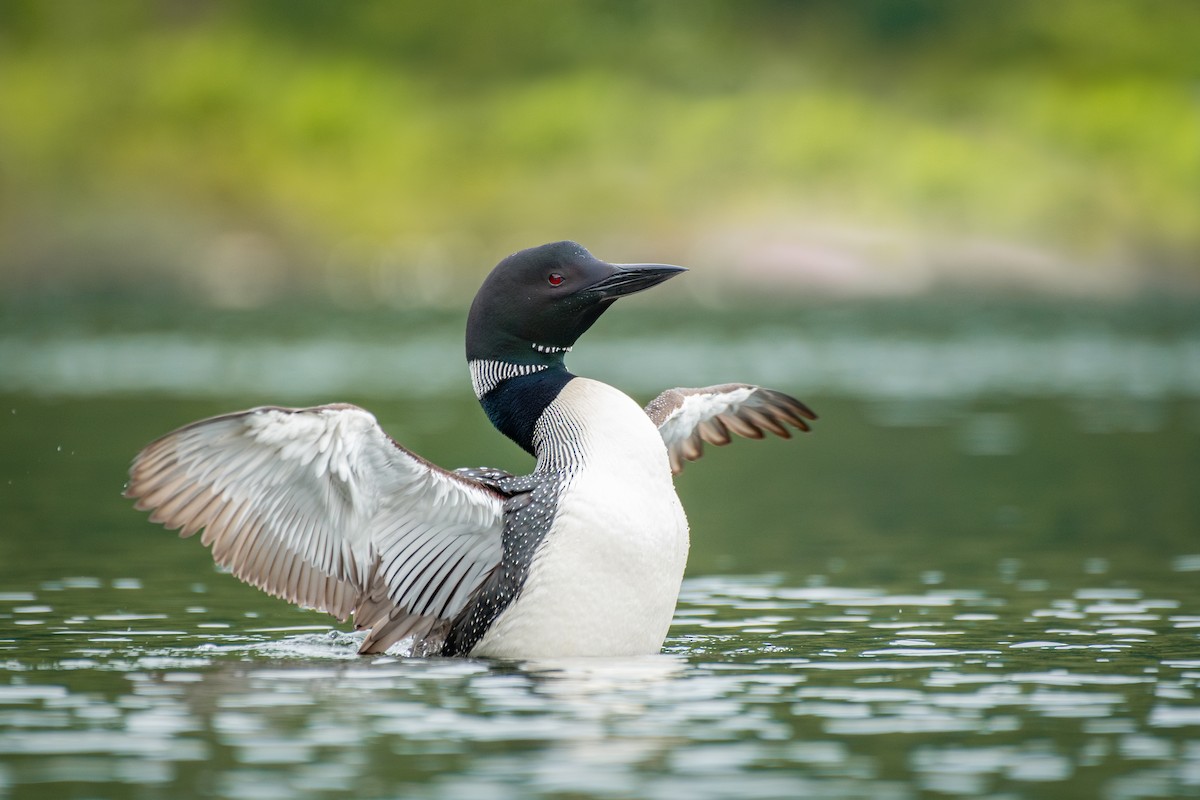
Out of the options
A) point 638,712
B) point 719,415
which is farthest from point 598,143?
Result: point 638,712

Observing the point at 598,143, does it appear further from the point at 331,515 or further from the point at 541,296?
the point at 331,515

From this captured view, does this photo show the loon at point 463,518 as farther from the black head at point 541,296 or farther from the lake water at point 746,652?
the lake water at point 746,652

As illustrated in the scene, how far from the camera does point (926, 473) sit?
58.9 ft

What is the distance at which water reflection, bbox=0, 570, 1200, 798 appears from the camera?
243 inches

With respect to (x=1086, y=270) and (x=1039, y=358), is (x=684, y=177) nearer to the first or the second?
(x=1086, y=270)

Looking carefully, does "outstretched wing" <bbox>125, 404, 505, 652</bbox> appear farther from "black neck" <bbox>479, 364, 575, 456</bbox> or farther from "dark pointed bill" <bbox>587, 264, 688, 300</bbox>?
"dark pointed bill" <bbox>587, 264, 688, 300</bbox>

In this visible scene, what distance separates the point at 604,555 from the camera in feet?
26.7

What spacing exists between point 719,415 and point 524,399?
5.84 feet

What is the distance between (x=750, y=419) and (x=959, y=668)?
7.97 ft

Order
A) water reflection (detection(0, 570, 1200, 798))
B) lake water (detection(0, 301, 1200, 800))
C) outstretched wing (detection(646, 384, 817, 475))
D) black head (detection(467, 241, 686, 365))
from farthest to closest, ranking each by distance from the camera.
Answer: outstretched wing (detection(646, 384, 817, 475)) → black head (detection(467, 241, 686, 365)) → lake water (detection(0, 301, 1200, 800)) → water reflection (detection(0, 570, 1200, 798))

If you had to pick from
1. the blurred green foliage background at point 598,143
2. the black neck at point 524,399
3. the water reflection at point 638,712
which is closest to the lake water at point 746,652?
the water reflection at point 638,712

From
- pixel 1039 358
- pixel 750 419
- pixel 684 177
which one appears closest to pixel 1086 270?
pixel 684 177

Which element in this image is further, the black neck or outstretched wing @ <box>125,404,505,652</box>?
the black neck

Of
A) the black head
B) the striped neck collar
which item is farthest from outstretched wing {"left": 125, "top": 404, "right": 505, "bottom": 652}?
the black head
